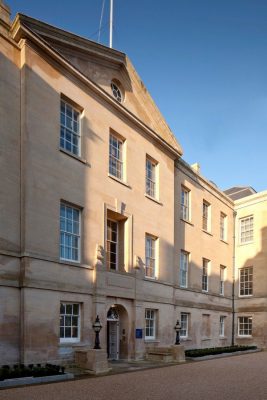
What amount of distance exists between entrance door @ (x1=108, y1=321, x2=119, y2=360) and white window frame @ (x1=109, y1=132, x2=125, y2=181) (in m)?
7.00

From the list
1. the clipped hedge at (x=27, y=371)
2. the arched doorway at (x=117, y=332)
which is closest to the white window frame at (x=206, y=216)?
the arched doorway at (x=117, y=332)

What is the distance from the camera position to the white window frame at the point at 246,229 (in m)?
34.2

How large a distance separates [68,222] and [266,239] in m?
20.2

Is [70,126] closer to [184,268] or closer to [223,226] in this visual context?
[184,268]

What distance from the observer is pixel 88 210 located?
60.1ft

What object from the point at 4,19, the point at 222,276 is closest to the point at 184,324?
the point at 222,276

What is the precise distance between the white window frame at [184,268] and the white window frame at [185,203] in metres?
2.26

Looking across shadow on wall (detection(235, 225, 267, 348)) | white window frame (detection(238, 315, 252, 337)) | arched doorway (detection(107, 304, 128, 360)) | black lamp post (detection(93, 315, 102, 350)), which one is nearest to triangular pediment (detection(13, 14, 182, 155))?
arched doorway (detection(107, 304, 128, 360))

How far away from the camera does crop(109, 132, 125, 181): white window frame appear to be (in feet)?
68.1

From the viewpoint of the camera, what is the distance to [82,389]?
1199cm

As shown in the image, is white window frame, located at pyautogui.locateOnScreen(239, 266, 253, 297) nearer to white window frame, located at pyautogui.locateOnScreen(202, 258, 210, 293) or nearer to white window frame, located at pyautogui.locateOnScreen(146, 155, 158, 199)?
white window frame, located at pyautogui.locateOnScreen(202, 258, 210, 293)

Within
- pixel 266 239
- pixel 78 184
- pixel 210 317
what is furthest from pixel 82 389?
pixel 266 239

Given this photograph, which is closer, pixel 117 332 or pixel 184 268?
pixel 117 332

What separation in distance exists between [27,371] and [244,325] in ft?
77.0
